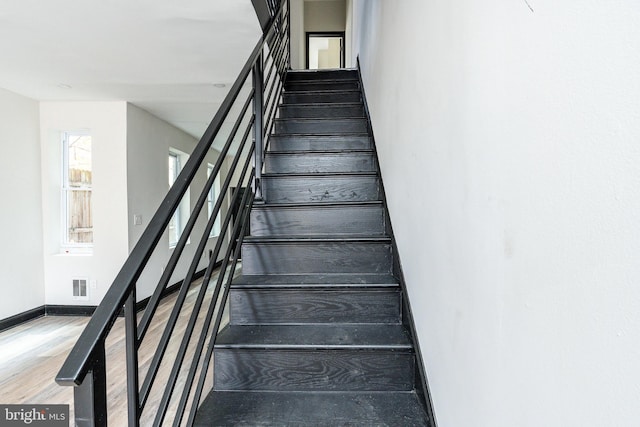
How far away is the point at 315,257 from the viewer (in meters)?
1.73

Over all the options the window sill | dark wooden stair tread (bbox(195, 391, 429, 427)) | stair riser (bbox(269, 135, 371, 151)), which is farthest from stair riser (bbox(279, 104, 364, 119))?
the window sill

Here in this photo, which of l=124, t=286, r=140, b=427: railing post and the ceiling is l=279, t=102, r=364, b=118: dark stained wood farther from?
l=124, t=286, r=140, b=427: railing post

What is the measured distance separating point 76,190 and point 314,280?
3.83 m

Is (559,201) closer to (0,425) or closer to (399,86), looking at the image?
(399,86)

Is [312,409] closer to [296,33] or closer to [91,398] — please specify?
[91,398]

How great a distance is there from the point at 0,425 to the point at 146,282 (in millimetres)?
2244

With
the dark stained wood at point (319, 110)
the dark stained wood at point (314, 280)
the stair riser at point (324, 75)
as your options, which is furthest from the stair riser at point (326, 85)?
the dark stained wood at point (314, 280)

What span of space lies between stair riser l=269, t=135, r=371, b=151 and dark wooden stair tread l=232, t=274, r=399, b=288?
3.97 ft

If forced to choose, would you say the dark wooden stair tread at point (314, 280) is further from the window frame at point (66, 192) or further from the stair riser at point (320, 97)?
the window frame at point (66, 192)

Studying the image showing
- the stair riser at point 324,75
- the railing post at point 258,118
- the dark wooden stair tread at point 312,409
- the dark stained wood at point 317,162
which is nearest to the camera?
the dark wooden stair tread at point 312,409

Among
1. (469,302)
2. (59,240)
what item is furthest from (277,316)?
(59,240)

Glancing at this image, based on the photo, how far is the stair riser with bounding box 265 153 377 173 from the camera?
7.75 ft

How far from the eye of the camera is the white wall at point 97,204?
380 centimetres

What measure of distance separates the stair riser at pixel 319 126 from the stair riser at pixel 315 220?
1.08m
